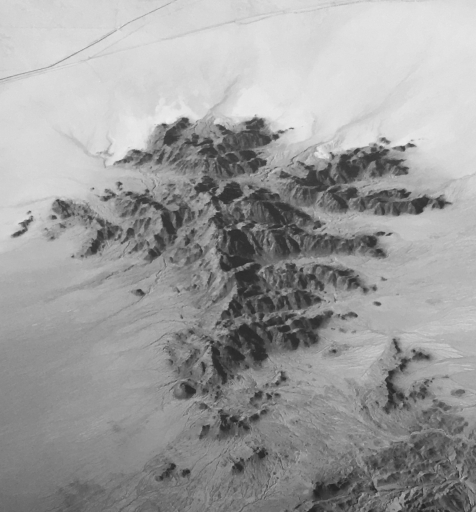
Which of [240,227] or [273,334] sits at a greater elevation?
[240,227]

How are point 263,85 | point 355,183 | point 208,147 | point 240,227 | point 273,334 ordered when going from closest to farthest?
1. point 273,334
2. point 240,227
3. point 355,183
4. point 208,147
5. point 263,85

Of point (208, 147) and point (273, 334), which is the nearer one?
point (273, 334)

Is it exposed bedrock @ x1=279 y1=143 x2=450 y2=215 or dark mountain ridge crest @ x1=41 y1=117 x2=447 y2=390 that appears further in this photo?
exposed bedrock @ x1=279 y1=143 x2=450 y2=215

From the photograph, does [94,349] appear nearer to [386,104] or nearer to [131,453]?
[131,453]

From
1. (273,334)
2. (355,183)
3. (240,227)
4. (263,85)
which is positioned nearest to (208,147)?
(263,85)

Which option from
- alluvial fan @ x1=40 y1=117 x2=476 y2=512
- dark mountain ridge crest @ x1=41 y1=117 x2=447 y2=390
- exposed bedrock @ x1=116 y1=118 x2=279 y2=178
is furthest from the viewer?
exposed bedrock @ x1=116 y1=118 x2=279 y2=178

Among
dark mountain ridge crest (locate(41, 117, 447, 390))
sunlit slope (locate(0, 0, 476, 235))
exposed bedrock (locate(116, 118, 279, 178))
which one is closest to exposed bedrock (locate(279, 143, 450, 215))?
dark mountain ridge crest (locate(41, 117, 447, 390))

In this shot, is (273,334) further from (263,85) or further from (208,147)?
(263,85)

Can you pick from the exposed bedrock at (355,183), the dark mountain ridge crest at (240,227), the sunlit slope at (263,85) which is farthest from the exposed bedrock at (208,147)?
the exposed bedrock at (355,183)

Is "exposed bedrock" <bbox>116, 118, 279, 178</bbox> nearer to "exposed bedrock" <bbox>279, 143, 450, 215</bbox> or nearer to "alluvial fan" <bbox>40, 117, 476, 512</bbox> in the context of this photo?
"alluvial fan" <bbox>40, 117, 476, 512</bbox>
